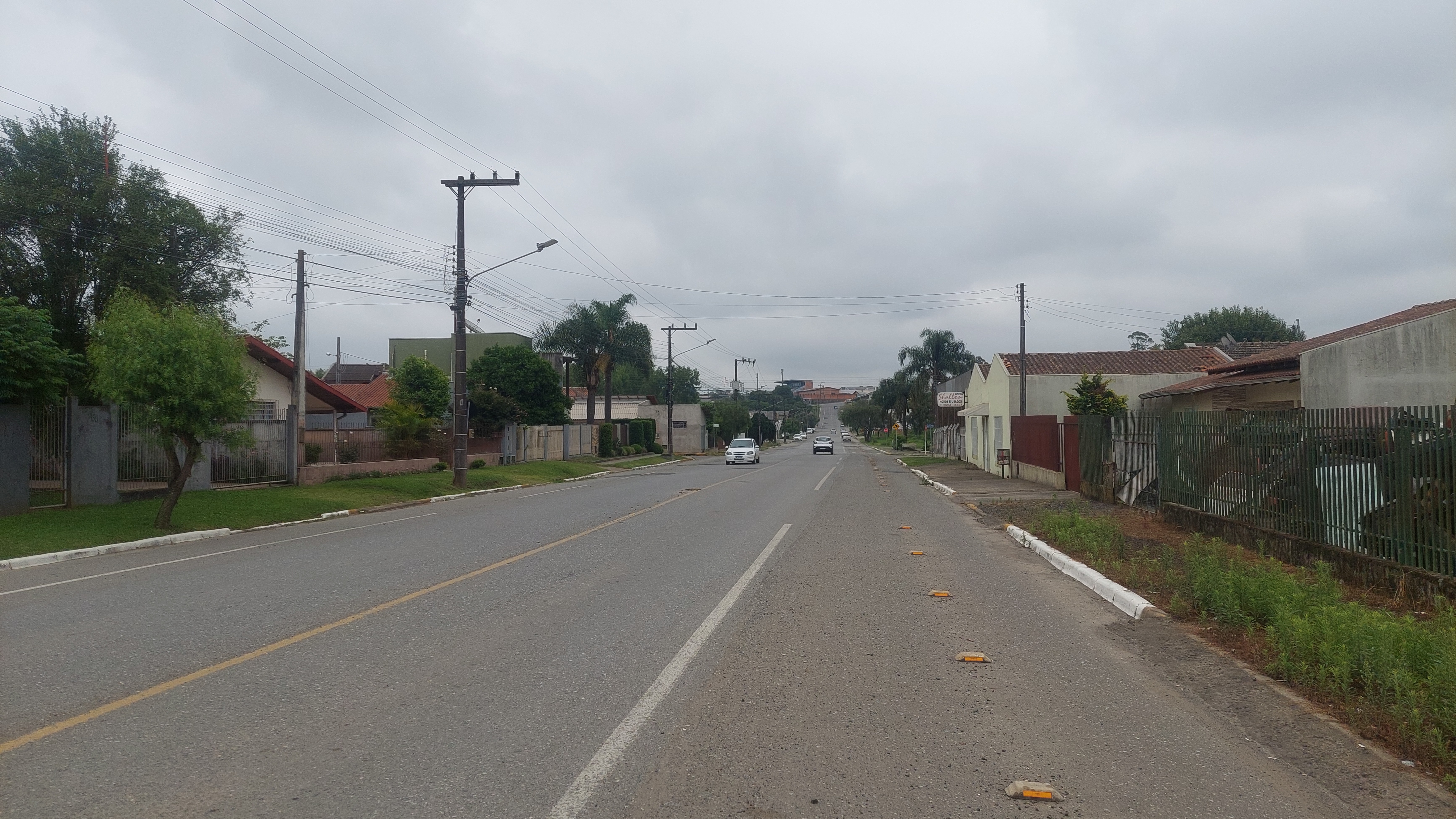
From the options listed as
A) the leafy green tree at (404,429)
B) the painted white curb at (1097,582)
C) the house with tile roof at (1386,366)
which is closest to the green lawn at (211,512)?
the leafy green tree at (404,429)

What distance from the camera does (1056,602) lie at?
962 centimetres

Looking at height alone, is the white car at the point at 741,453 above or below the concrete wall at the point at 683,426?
below

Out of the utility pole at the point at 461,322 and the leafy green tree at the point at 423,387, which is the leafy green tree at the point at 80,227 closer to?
the utility pole at the point at 461,322

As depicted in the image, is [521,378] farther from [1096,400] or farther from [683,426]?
[683,426]

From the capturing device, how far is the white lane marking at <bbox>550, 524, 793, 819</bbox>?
4.30 metres

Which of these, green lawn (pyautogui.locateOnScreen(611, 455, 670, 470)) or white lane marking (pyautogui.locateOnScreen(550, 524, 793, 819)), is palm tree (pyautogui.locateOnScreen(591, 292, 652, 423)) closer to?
green lawn (pyautogui.locateOnScreen(611, 455, 670, 470))

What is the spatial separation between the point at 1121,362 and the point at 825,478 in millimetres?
14386

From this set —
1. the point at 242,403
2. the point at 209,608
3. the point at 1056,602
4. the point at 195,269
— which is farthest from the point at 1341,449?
the point at 195,269

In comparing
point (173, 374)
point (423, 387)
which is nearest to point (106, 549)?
point (173, 374)

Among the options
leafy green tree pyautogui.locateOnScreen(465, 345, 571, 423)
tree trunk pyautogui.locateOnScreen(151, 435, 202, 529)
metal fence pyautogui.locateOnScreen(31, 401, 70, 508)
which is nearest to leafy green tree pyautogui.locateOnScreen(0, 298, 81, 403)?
metal fence pyautogui.locateOnScreen(31, 401, 70, 508)

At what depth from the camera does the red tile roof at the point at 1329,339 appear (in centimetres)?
1725

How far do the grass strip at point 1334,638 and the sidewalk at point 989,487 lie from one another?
12229mm

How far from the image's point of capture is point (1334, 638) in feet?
21.5

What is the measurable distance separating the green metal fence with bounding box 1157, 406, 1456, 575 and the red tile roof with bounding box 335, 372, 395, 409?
1851 inches
